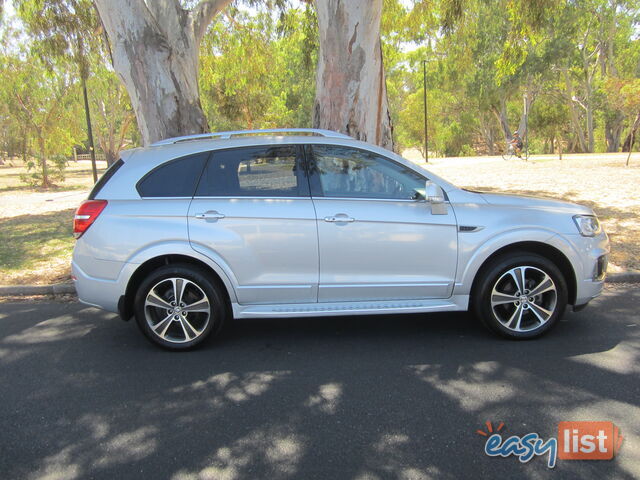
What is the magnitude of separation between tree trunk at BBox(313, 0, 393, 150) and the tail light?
3.88m

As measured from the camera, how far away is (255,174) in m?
4.44

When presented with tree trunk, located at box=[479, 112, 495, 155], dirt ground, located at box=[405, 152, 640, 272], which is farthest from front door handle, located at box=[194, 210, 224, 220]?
tree trunk, located at box=[479, 112, 495, 155]

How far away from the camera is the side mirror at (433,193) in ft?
13.8

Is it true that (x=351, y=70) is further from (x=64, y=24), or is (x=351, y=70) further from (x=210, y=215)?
(x=64, y=24)

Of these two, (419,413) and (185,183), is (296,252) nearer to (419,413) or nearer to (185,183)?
(185,183)

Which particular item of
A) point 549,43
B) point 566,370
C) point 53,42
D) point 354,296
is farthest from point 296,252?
point 549,43

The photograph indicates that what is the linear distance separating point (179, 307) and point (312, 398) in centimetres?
147

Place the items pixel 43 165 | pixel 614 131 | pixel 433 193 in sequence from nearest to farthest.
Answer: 1. pixel 433 193
2. pixel 43 165
3. pixel 614 131

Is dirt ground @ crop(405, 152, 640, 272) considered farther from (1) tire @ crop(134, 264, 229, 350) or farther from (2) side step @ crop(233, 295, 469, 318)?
(1) tire @ crop(134, 264, 229, 350)

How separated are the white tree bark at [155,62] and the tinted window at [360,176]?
3.70 metres

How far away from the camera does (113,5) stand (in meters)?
7.05

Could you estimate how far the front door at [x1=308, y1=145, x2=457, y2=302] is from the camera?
13.9 feet

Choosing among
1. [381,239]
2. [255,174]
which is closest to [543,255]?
[381,239]

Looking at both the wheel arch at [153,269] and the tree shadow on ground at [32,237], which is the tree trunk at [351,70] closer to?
the wheel arch at [153,269]
